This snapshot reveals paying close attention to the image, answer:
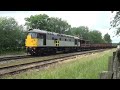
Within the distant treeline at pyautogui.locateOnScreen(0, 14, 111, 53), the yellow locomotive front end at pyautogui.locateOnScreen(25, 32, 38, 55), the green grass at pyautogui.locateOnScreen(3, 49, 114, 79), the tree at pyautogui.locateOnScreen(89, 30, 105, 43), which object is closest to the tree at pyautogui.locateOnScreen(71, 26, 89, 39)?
the tree at pyautogui.locateOnScreen(89, 30, 105, 43)

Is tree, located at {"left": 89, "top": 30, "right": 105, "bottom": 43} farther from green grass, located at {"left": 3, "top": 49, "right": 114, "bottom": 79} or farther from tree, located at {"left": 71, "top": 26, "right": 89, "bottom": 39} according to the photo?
green grass, located at {"left": 3, "top": 49, "right": 114, "bottom": 79}

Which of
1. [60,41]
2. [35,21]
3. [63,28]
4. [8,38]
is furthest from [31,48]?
[63,28]

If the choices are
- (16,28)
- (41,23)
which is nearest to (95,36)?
(41,23)

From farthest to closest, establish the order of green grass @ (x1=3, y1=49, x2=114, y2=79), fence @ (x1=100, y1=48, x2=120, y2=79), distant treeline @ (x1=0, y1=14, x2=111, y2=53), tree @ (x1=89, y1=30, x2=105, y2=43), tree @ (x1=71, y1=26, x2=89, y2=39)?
tree @ (x1=71, y1=26, x2=89, y2=39)
tree @ (x1=89, y1=30, x2=105, y2=43)
distant treeline @ (x1=0, y1=14, x2=111, y2=53)
green grass @ (x1=3, y1=49, x2=114, y2=79)
fence @ (x1=100, y1=48, x2=120, y2=79)

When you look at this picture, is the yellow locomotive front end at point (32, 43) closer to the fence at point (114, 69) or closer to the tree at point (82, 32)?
the fence at point (114, 69)

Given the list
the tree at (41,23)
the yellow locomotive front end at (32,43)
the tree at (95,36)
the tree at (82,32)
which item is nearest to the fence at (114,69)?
the yellow locomotive front end at (32,43)

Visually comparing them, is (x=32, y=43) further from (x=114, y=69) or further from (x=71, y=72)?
(x=114, y=69)
